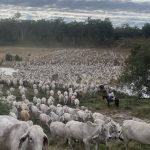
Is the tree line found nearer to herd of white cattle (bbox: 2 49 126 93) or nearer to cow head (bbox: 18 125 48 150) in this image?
herd of white cattle (bbox: 2 49 126 93)

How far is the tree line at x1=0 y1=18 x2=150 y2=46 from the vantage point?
114125 mm

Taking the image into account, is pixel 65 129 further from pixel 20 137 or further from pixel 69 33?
pixel 69 33

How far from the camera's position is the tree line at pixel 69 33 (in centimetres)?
11412

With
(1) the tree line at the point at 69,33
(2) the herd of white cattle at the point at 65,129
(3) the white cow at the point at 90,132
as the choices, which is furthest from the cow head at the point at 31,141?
(1) the tree line at the point at 69,33

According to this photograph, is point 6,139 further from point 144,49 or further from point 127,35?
point 127,35

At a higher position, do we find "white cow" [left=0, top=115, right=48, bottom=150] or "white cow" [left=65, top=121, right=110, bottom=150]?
"white cow" [left=0, top=115, right=48, bottom=150]

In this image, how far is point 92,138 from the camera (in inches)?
686

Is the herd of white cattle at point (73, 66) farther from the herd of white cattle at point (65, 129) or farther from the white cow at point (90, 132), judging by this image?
the white cow at point (90, 132)

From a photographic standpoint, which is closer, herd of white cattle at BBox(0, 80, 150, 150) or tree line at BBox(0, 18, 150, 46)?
herd of white cattle at BBox(0, 80, 150, 150)

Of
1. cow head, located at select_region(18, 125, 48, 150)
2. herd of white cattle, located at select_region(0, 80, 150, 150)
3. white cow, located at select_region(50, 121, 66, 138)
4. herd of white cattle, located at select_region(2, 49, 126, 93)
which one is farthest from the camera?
herd of white cattle, located at select_region(2, 49, 126, 93)

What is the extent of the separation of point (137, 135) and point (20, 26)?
111153 millimetres

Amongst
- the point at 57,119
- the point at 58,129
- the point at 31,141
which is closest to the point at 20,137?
the point at 31,141

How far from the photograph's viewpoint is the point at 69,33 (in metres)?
116

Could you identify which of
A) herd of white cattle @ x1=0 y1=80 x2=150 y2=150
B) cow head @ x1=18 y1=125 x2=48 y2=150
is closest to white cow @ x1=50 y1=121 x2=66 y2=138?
herd of white cattle @ x1=0 y1=80 x2=150 y2=150
